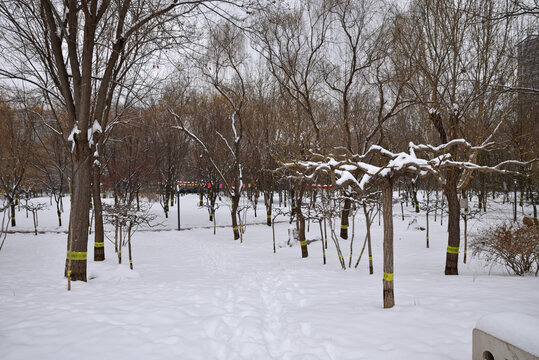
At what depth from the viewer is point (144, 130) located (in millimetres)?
21094

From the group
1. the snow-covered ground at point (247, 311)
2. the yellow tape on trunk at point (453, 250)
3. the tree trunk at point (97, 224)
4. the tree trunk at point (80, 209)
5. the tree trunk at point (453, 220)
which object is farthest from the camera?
the tree trunk at point (97, 224)

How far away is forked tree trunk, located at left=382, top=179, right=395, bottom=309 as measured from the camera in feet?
14.6

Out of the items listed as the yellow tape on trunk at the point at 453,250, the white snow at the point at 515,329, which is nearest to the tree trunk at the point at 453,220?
the yellow tape on trunk at the point at 453,250

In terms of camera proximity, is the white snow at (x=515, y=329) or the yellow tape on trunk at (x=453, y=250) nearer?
the white snow at (x=515, y=329)

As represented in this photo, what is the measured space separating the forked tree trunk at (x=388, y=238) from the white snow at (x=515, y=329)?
1847 millimetres

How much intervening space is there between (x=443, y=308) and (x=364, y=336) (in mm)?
1622

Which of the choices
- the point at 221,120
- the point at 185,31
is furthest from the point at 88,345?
the point at 221,120

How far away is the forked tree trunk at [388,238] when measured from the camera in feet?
14.6

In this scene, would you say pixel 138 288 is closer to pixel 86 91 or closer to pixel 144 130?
pixel 86 91

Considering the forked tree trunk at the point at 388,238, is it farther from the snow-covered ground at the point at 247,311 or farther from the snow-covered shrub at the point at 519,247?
the snow-covered shrub at the point at 519,247

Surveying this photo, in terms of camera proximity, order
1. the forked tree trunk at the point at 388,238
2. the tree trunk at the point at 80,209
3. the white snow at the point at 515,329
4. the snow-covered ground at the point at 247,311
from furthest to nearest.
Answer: the tree trunk at the point at 80,209 → the forked tree trunk at the point at 388,238 → the snow-covered ground at the point at 247,311 → the white snow at the point at 515,329

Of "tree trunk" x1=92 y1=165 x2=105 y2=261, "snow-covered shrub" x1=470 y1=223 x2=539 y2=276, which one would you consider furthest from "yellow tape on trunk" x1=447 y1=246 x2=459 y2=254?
"tree trunk" x1=92 y1=165 x2=105 y2=261

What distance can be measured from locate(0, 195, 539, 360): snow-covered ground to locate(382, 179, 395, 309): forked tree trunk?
223 mm

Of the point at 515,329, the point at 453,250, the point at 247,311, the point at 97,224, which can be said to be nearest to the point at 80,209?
the point at 97,224
